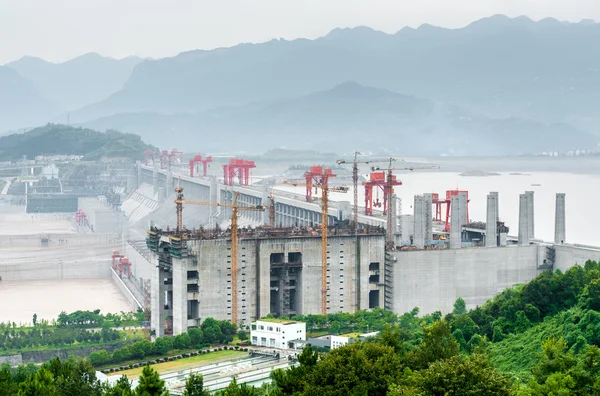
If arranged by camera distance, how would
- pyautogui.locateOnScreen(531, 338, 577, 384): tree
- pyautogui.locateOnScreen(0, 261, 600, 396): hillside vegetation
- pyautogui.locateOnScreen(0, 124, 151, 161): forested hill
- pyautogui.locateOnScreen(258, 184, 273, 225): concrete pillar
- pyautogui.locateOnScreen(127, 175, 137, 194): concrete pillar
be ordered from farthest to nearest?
pyautogui.locateOnScreen(0, 124, 151, 161): forested hill → pyautogui.locateOnScreen(127, 175, 137, 194): concrete pillar → pyautogui.locateOnScreen(258, 184, 273, 225): concrete pillar → pyautogui.locateOnScreen(531, 338, 577, 384): tree → pyautogui.locateOnScreen(0, 261, 600, 396): hillside vegetation

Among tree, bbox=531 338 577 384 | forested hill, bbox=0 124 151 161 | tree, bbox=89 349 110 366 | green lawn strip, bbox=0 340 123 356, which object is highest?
forested hill, bbox=0 124 151 161

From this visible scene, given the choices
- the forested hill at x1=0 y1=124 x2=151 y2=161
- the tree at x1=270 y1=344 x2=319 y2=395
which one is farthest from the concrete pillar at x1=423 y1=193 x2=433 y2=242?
the forested hill at x1=0 y1=124 x2=151 y2=161

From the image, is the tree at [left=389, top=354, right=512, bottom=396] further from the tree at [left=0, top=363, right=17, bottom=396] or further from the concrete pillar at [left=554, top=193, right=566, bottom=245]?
the concrete pillar at [left=554, top=193, right=566, bottom=245]

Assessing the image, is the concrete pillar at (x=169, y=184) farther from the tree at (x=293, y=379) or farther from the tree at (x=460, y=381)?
the tree at (x=460, y=381)

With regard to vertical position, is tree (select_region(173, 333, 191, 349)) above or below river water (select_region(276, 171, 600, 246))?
below

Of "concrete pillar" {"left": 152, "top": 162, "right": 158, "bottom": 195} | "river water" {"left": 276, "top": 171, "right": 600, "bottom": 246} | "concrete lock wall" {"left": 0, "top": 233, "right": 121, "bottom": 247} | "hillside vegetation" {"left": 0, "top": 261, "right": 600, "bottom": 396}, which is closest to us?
"hillside vegetation" {"left": 0, "top": 261, "right": 600, "bottom": 396}

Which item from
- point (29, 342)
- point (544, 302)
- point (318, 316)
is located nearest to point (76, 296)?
point (29, 342)
